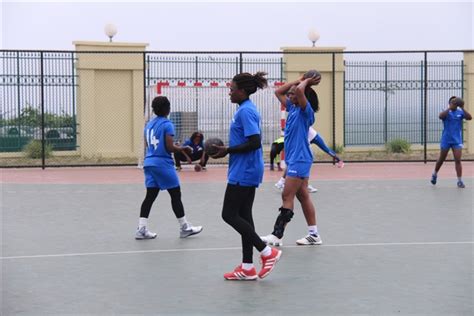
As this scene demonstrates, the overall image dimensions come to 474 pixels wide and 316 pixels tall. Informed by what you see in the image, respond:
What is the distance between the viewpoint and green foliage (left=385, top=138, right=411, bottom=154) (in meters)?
29.4

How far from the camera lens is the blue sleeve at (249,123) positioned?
884 cm

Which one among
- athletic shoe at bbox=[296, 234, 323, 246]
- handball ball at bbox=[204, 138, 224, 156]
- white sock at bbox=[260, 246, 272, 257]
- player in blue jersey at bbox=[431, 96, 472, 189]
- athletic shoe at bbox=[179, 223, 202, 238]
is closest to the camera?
handball ball at bbox=[204, 138, 224, 156]

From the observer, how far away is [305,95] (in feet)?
35.3

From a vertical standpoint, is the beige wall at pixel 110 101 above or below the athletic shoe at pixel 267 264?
above

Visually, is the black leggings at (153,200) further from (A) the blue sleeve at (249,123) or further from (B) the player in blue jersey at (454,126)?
(B) the player in blue jersey at (454,126)

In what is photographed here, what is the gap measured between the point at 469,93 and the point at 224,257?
65.2 ft

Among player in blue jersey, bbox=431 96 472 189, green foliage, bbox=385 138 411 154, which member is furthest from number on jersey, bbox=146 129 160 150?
green foliage, bbox=385 138 411 154

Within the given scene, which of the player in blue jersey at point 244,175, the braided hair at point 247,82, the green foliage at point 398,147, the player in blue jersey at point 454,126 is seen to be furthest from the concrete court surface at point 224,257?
the green foliage at point 398,147

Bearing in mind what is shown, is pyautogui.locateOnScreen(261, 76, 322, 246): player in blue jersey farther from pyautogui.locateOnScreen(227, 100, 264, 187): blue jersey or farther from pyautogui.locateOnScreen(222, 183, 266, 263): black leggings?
pyautogui.locateOnScreen(222, 183, 266, 263): black leggings

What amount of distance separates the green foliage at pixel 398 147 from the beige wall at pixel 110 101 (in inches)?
302

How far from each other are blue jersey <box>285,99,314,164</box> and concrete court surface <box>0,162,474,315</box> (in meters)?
1.06

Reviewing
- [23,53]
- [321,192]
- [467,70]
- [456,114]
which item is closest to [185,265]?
[321,192]

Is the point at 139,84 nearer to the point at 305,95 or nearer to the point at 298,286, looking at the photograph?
the point at 305,95

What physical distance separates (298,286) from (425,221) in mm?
5090
